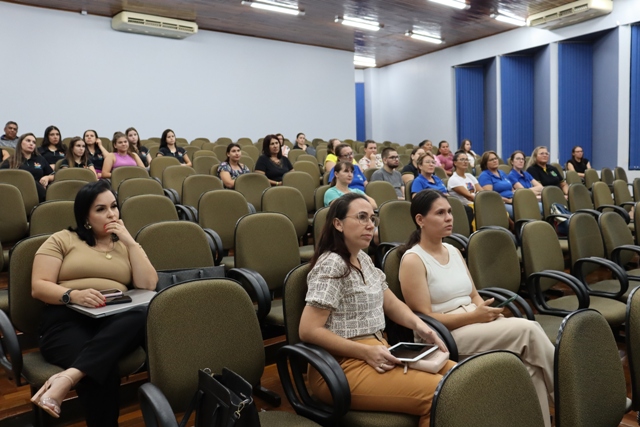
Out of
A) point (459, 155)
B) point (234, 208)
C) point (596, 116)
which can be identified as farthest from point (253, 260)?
point (596, 116)

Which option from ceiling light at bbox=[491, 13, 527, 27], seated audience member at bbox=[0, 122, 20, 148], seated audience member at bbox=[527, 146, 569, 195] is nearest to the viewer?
seated audience member at bbox=[527, 146, 569, 195]

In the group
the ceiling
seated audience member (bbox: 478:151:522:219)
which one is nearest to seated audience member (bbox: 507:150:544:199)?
seated audience member (bbox: 478:151:522:219)

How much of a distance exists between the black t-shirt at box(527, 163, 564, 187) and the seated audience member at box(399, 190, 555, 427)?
159 inches

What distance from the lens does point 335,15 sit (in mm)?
9391

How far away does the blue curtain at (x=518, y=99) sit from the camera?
10852 millimetres

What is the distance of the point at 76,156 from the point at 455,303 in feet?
13.4

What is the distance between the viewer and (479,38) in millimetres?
11414

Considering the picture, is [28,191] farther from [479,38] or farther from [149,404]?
[479,38]

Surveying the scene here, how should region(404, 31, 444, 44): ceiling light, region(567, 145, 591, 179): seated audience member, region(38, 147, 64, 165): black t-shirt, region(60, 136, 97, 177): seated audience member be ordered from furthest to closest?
region(404, 31, 444, 44): ceiling light, region(567, 145, 591, 179): seated audience member, region(38, 147, 64, 165): black t-shirt, region(60, 136, 97, 177): seated audience member

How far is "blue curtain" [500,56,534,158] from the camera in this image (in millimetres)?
10852

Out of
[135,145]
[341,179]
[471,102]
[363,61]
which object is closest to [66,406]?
[341,179]

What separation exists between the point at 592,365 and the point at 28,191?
13.1 ft

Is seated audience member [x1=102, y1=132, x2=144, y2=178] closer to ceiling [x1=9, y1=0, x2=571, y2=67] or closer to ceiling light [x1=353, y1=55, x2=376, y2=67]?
ceiling [x1=9, y1=0, x2=571, y2=67]

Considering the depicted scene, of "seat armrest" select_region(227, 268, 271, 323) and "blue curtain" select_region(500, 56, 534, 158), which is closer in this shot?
"seat armrest" select_region(227, 268, 271, 323)
